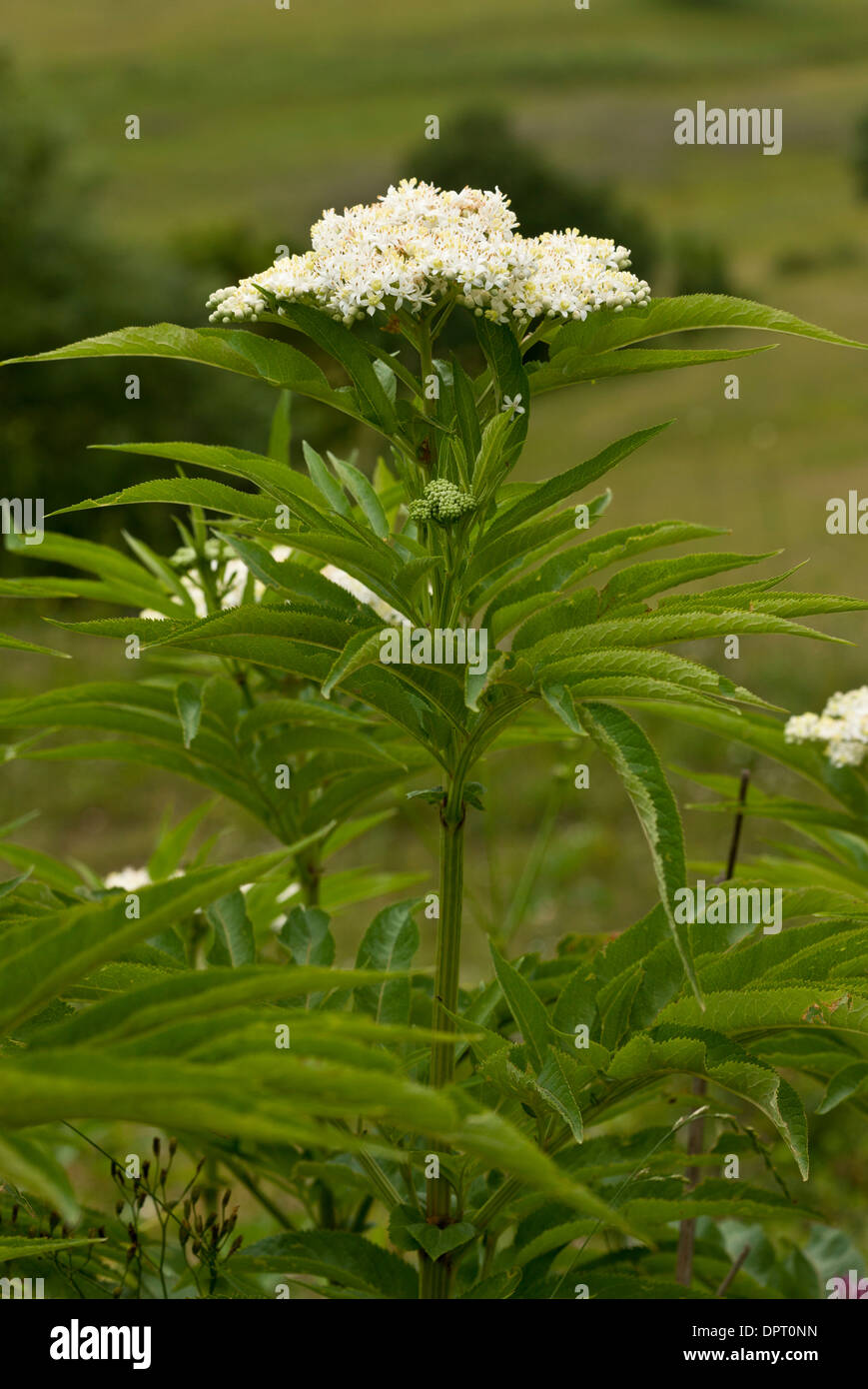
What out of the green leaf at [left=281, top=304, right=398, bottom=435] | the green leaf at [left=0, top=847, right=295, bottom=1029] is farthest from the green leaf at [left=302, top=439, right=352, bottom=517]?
the green leaf at [left=0, top=847, right=295, bottom=1029]

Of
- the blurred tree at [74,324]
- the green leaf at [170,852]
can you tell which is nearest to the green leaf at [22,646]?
the green leaf at [170,852]

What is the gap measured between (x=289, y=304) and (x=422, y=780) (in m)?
2.55

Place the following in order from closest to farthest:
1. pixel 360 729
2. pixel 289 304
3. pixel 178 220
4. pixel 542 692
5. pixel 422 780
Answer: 1. pixel 542 692
2. pixel 289 304
3. pixel 360 729
4. pixel 422 780
5. pixel 178 220

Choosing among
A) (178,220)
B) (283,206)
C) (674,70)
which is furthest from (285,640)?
(674,70)

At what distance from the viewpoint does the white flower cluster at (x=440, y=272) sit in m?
1.26

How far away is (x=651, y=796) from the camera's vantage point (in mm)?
1069

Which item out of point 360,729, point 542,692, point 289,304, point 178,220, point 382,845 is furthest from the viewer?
point 178,220

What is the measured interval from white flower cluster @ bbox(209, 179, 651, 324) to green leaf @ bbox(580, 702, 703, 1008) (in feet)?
1.40

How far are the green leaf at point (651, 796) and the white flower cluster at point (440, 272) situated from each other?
0.43 metres

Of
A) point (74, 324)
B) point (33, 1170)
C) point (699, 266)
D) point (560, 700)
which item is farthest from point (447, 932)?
point (74, 324)

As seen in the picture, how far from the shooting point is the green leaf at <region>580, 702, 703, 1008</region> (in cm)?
102

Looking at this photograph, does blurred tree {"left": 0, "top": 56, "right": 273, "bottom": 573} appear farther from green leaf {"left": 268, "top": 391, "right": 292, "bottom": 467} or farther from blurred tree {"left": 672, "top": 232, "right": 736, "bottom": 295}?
green leaf {"left": 268, "top": 391, "right": 292, "bottom": 467}
